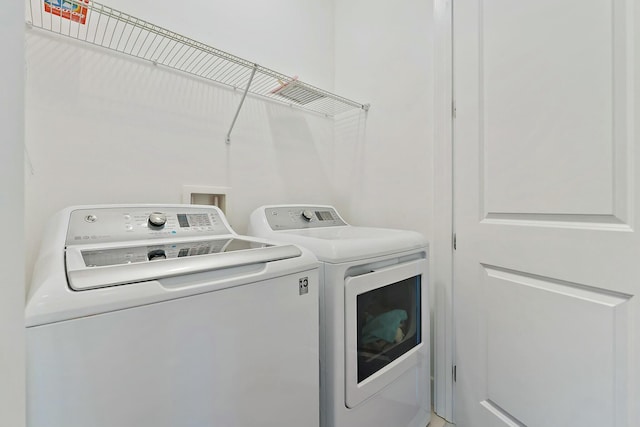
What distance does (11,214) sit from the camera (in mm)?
354

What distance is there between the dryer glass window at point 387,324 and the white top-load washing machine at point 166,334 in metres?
0.24

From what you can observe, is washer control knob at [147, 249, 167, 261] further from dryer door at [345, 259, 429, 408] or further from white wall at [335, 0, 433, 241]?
white wall at [335, 0, 433, 241]

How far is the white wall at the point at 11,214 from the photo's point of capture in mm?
341

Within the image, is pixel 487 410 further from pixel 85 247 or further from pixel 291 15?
pixel 291 15

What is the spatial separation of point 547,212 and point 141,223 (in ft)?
4.92

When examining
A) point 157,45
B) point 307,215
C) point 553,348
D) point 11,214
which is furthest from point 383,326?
point 157,45

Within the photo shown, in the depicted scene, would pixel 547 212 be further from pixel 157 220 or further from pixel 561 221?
pixel 157 220

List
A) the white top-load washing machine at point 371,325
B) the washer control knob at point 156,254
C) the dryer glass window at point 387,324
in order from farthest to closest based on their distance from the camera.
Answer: the dryer glass window at point 387,324 < the white top-load washing machine at point 371,325 < the washer control knob at point 156,254

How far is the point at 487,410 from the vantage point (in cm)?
121

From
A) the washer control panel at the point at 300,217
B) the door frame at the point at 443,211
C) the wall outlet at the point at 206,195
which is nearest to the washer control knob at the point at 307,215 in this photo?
the washer control panel at the point at 300,217

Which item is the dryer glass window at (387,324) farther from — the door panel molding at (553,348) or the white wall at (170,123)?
the white wall at (170,123)

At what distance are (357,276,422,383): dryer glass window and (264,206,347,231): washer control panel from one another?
586 millimetres

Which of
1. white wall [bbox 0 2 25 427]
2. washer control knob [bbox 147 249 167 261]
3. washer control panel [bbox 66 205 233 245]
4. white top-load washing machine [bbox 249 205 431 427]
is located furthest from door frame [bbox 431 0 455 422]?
white wall [bbox 0 2 25 427]

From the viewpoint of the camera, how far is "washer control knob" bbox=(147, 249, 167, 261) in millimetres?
796
